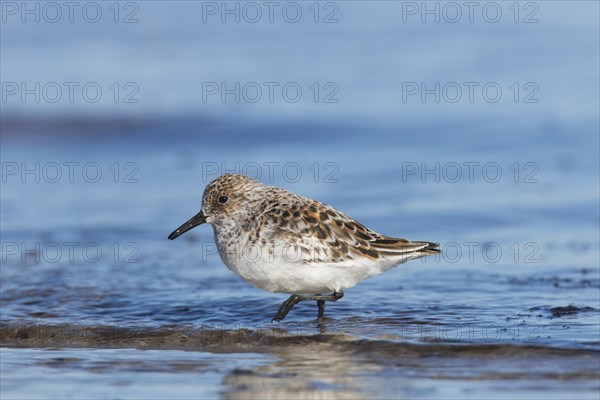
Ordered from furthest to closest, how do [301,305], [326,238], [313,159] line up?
[313,159] < [301,305] < [326,238]

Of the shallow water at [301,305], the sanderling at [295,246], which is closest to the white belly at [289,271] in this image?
the sanderling at [295,246]

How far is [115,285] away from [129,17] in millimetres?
10993

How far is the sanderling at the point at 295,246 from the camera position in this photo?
812 centimetres

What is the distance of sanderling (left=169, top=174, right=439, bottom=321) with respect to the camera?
8.12m

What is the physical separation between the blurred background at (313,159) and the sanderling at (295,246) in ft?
1.51

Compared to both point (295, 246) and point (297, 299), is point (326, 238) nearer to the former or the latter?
point (295, 246)

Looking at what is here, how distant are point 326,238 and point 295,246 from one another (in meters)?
0.28

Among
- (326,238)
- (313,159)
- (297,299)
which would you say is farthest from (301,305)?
(313,159)

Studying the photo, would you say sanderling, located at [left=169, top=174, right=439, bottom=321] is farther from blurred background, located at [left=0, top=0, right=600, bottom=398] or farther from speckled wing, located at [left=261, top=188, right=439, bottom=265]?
blurred background, located at [left=0, top=0, right=600, bottom=398]

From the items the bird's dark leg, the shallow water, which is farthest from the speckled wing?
the shallow water

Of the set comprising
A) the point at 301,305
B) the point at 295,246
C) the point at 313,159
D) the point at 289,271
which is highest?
the point at 313,159

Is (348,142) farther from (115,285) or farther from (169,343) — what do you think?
(169,343)

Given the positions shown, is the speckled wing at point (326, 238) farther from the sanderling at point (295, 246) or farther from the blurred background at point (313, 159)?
the blurred background at point (313, 159)

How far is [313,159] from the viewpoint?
1438 centimetres
